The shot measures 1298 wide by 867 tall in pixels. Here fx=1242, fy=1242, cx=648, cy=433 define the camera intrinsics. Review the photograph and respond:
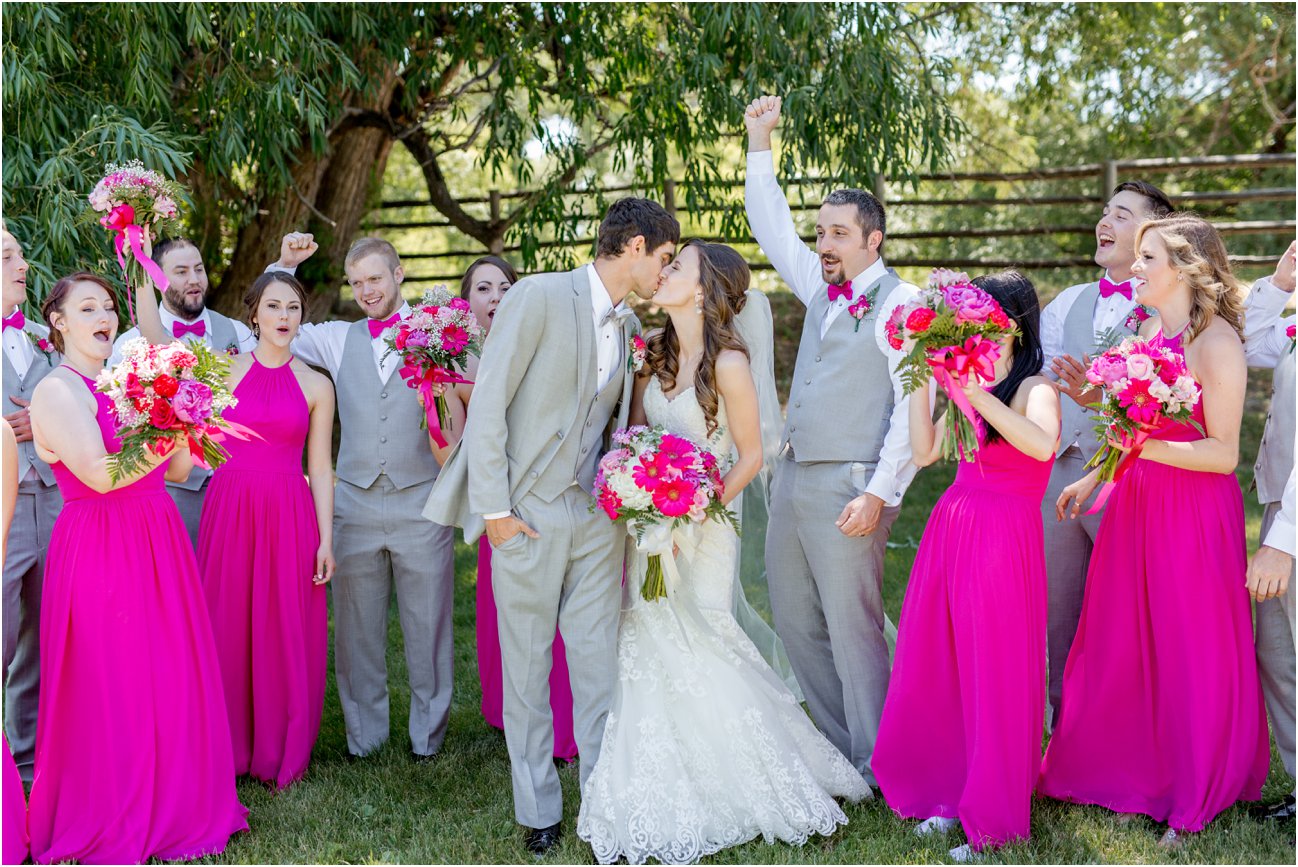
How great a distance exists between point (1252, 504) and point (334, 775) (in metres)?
7.84

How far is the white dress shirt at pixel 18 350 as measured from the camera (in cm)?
491

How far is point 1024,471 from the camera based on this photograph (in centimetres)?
406

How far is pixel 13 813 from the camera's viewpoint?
3850 mm

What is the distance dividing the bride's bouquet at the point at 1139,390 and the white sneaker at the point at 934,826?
1.36m

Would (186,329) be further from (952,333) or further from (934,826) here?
(934,826)

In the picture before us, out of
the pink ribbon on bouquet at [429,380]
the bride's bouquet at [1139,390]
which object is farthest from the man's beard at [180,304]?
the bride's bouquet at [1139,390]

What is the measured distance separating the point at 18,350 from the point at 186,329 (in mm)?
723

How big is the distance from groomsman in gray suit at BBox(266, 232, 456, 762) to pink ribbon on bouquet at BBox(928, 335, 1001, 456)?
87.3 inches

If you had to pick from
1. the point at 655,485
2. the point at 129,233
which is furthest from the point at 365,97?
the point at 655,485

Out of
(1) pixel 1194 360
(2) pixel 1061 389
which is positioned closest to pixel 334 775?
(2) pixel 1061 389

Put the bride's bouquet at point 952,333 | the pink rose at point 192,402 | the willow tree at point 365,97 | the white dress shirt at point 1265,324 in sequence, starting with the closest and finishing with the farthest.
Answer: the bride's bouquet at point 952,333 → the pink rose at point 192,402 → the white dress shirt at point 1265,324 → the willow tree at point 365,97

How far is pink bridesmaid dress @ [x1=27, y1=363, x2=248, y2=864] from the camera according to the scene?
3990mm

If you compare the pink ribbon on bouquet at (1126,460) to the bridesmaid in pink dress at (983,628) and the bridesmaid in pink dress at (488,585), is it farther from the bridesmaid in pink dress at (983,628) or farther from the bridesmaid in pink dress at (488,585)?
the bridesmaid in pink dress at (488,585)

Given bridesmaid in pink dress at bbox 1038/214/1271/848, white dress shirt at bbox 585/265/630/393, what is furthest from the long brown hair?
bridesmaid in pink dress at bbox 1038/214/1271/848
